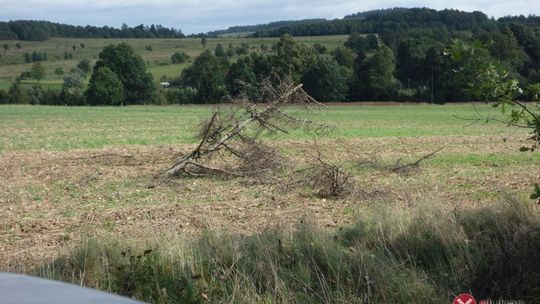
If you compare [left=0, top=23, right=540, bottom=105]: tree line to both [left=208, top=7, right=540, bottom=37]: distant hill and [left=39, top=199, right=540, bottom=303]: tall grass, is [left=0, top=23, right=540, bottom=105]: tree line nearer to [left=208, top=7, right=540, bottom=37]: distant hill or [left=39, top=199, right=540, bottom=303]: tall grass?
[left=208, top=7, right=540, bottom=37]: distant hill

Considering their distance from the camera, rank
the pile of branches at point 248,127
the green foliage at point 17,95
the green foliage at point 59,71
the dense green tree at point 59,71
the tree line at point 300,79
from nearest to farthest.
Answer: the pile of branches at point 248,127
the tree line at point 300,79
the green foliage at point 17,95
the green foliage at point 59,71
the dense green tree at point 59,71

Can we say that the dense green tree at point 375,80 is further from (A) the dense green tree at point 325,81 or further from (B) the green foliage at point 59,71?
(B) the green foliage at point 59,71

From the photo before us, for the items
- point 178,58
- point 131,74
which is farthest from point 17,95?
point 178,58

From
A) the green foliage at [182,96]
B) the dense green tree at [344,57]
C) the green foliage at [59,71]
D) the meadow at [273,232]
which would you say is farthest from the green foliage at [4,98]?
the meadow at [273,232]

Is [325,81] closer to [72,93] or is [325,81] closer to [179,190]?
[72,93]

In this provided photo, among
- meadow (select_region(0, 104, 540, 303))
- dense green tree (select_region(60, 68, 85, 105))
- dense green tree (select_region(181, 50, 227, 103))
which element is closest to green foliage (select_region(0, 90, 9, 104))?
dense green tree (select_region(60, 68, 85, 105))

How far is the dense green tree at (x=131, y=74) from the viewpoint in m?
92.6

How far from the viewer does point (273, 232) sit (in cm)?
741

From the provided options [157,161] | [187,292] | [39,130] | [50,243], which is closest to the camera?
[187,292]

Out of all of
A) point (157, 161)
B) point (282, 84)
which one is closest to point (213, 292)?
point (282, 84)

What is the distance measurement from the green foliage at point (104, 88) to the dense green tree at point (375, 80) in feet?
112

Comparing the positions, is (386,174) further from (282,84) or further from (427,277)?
(427,277)

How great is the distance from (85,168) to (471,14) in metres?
149

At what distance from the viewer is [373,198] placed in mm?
12227
